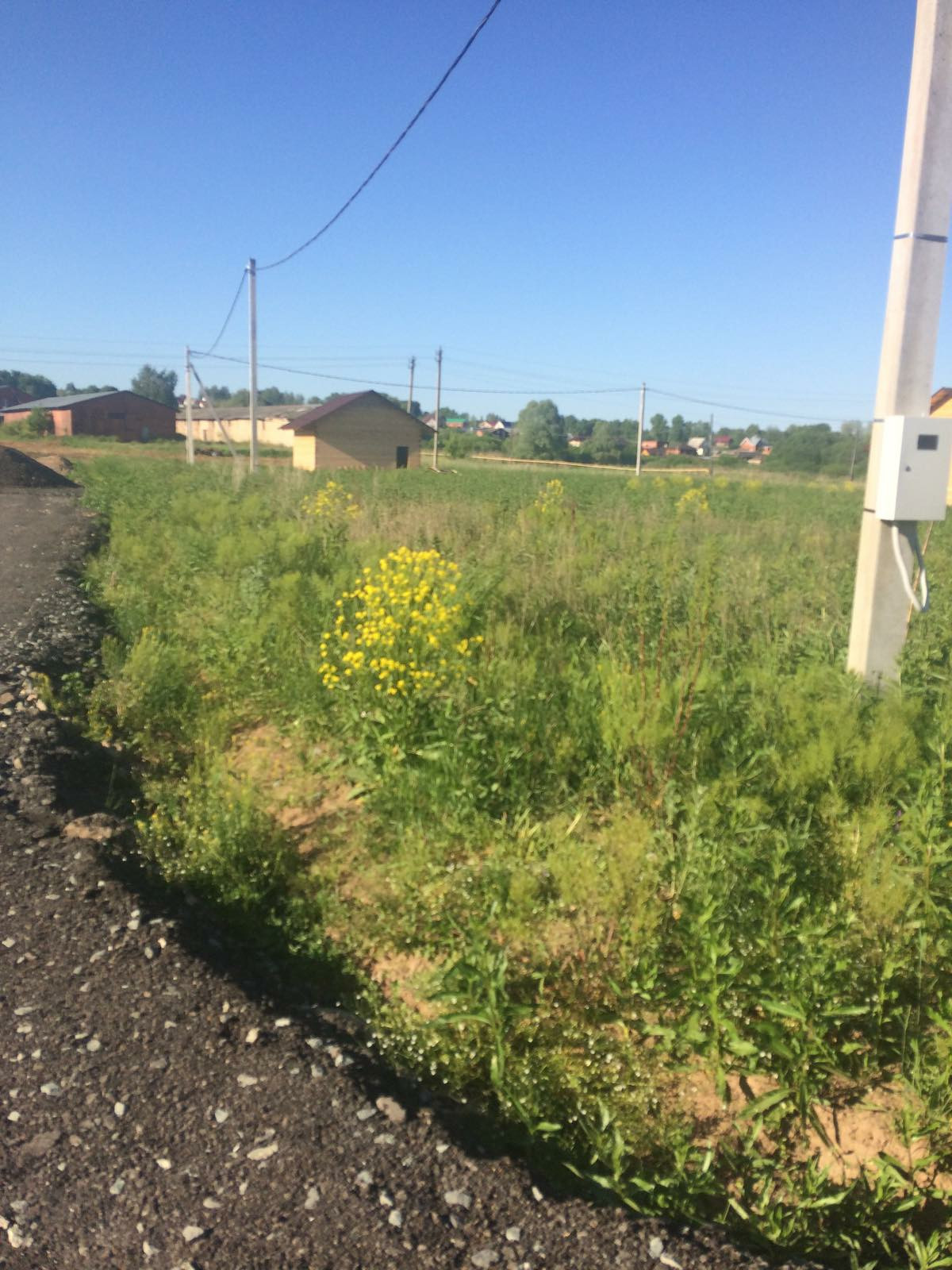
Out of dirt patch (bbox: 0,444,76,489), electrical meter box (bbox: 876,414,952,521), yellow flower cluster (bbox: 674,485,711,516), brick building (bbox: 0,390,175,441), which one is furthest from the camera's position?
brick building (bbox: 0,390,175,441)

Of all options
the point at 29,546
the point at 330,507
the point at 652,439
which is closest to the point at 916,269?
the point at 330,507

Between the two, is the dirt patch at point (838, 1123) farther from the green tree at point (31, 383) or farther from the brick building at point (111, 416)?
the green tree at point (31, 383)

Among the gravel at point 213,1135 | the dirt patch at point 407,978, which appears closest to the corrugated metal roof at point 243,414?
the dirt patch at point 407,978

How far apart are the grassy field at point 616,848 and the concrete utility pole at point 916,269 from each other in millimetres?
659

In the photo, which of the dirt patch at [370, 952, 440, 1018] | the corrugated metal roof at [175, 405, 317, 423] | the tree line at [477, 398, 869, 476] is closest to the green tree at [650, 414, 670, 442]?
the tree line at [477, 398, 869, 476]

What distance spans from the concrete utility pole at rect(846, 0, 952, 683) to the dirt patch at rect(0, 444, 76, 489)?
28386mm

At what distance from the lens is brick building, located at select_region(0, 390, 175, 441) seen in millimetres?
69125

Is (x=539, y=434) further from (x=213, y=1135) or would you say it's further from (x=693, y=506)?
(x=213, y=1135)

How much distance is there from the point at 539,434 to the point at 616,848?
73.3 meters

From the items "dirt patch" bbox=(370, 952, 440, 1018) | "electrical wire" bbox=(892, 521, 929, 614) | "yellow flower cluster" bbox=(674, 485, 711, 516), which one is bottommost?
"dirt patch" bbox=(370, 952, 440, 1018)

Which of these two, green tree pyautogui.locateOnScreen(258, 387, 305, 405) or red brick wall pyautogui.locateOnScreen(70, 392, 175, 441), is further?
green tree pyautogui.locateOnScreen(258, 387, 305, 405)

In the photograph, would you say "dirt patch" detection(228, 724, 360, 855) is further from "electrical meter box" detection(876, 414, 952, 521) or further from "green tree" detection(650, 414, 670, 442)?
"green tree" detection(650, 414, 670, 442)

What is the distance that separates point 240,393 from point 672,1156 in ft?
394

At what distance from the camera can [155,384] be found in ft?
423
